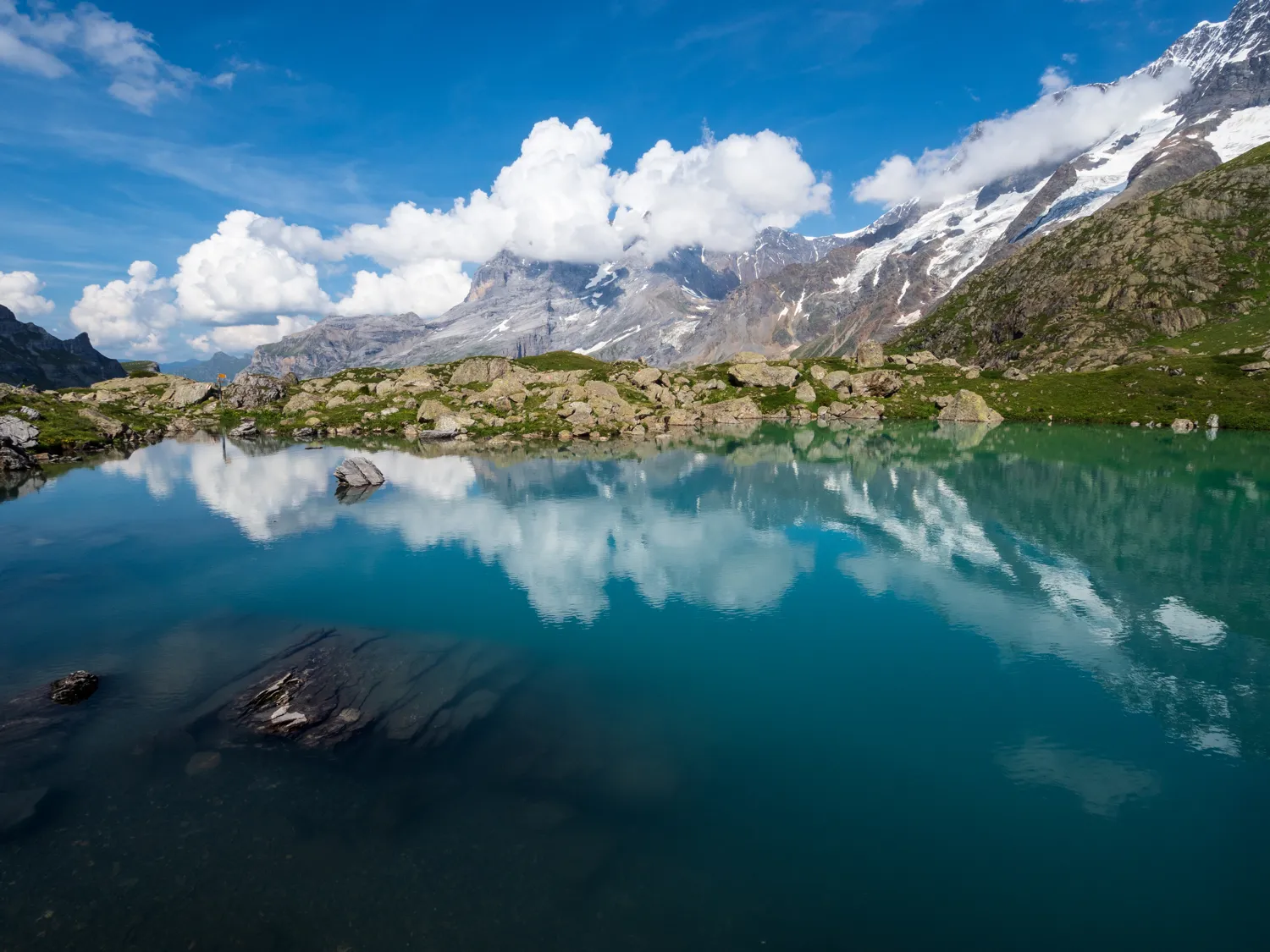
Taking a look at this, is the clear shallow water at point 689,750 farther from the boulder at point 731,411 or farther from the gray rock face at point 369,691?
the boulder at point 731,411

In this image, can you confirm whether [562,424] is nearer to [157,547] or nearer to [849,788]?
[157,547]

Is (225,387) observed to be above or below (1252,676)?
above

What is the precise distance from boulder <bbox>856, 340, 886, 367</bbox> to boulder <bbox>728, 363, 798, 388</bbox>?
24.1 m

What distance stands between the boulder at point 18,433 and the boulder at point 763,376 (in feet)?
428

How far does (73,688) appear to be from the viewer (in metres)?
22.9

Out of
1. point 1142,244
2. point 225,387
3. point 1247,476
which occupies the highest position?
point 1142,244

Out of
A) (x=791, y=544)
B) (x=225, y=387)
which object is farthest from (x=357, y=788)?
(x=225, y=387)

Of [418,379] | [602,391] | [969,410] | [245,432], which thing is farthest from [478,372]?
[969,410]

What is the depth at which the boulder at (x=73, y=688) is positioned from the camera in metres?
22.6

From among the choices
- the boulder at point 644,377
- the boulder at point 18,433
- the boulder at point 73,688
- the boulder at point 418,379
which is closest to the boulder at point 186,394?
the boulder at point 418,379

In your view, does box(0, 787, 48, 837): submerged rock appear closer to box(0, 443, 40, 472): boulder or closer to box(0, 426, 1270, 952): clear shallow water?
box(0, 426, 1270, 952): clear shallow water

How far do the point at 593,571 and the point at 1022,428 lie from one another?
102 metres

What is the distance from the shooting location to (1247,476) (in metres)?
63.0

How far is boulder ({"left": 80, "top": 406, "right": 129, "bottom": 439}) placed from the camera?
104750 mm
